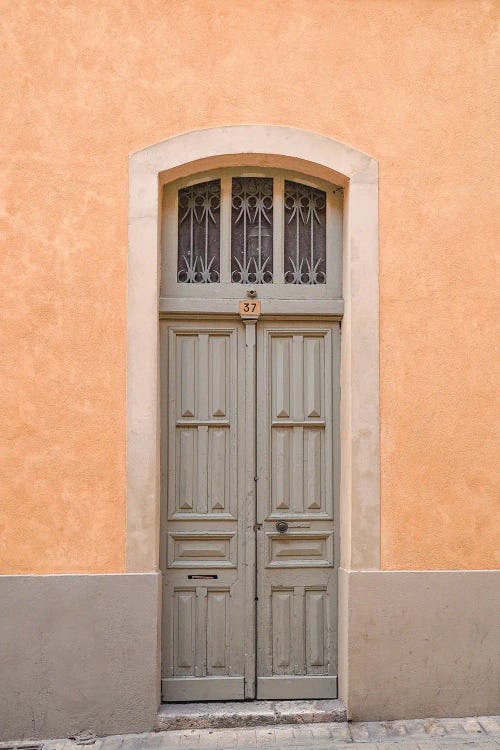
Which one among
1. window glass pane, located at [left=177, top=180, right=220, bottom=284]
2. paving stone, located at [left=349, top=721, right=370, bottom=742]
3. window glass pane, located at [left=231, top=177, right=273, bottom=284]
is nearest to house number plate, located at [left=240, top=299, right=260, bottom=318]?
window glass pane, located at [left=231, top=177, right=273, bottom=284]

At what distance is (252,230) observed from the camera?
5.91 metres

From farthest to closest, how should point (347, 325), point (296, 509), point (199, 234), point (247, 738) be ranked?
point (199, 234) → point (296, 509) → point (347, 325) → point (247, 738)

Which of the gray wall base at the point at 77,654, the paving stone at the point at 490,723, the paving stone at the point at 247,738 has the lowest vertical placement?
the paving stone at the point at 247,738

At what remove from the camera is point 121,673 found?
535 cm

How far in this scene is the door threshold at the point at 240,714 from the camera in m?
5.41

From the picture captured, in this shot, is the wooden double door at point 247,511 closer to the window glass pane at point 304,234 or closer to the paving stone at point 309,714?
the paving stone at point 309,714

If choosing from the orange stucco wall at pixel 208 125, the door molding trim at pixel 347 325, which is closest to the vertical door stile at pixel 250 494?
the door molding trim at pixel 347 325

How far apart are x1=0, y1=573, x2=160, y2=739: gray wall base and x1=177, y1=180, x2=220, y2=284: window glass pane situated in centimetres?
210

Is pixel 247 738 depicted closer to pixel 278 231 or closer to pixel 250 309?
pixel 250 309

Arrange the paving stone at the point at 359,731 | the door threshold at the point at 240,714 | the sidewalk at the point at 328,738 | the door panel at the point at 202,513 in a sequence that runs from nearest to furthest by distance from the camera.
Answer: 1. the sidewalk at the point at 328,738
2. the paving stone at the point at 359,731
3. the door threshold at the point at 240,714
4. the door panel at the point at 202,513

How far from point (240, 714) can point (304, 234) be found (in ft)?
10.8

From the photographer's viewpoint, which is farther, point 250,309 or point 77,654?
point 250,309

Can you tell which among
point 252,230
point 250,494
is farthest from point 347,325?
point 250,494

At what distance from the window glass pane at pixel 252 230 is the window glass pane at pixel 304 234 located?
0.13m
